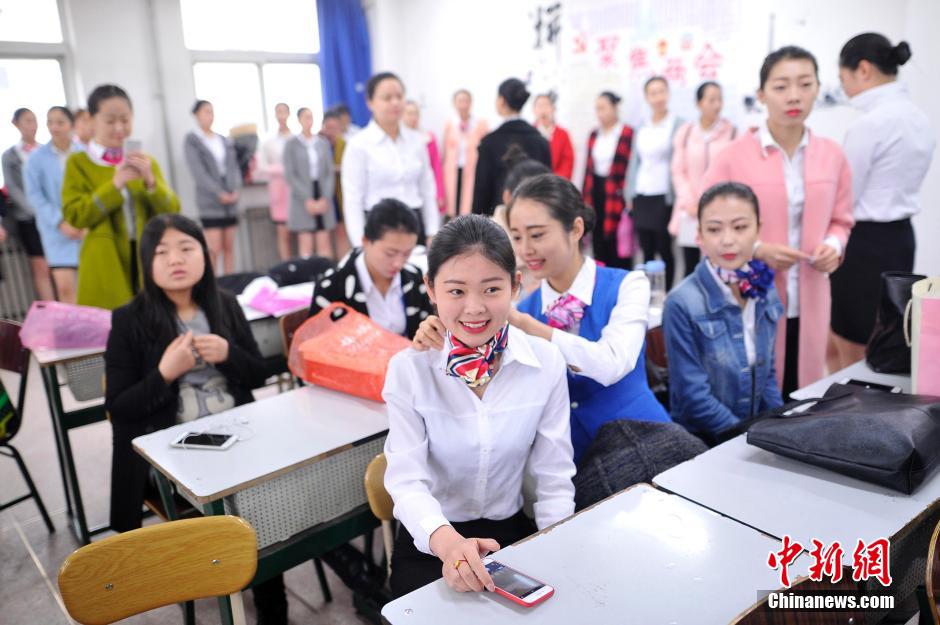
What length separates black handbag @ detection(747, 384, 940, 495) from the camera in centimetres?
122

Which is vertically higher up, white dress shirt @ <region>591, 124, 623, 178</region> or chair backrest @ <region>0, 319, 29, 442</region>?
white dress shirt @ <region>591, 124, 623, 178</region>

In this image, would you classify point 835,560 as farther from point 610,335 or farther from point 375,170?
point 375,170

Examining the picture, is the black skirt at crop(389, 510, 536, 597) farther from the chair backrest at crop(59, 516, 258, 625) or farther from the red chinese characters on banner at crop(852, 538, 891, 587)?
the red chinese characters on banner at crop(852, 538, 891, 587)

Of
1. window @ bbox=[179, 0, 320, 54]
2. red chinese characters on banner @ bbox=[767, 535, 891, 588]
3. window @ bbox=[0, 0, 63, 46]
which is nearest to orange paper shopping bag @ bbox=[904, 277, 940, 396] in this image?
red chinese characters on banner @ bbox=[767, 535, 891, 588]

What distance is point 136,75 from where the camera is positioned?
6.20 metres

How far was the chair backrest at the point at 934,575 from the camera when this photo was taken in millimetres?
1008

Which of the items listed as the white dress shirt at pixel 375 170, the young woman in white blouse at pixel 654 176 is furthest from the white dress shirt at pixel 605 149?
the white dress shirt at pixel 375 170

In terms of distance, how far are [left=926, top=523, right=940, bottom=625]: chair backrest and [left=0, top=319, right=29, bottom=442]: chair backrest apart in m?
2.65

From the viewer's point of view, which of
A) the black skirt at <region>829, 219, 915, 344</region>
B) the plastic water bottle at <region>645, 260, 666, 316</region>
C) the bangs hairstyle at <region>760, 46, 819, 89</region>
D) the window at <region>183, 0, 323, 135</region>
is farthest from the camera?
the window at <region>183, 0, 323, 135</region>

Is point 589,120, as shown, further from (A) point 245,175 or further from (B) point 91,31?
(B) point 91,31

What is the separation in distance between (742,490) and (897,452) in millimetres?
271

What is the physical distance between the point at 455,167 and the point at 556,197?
519 cm

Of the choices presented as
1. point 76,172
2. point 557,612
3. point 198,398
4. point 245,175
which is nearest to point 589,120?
point 245,175

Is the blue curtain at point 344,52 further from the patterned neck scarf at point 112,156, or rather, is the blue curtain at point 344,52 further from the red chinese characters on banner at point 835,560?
the red chinese characters on banner at point 835,560
